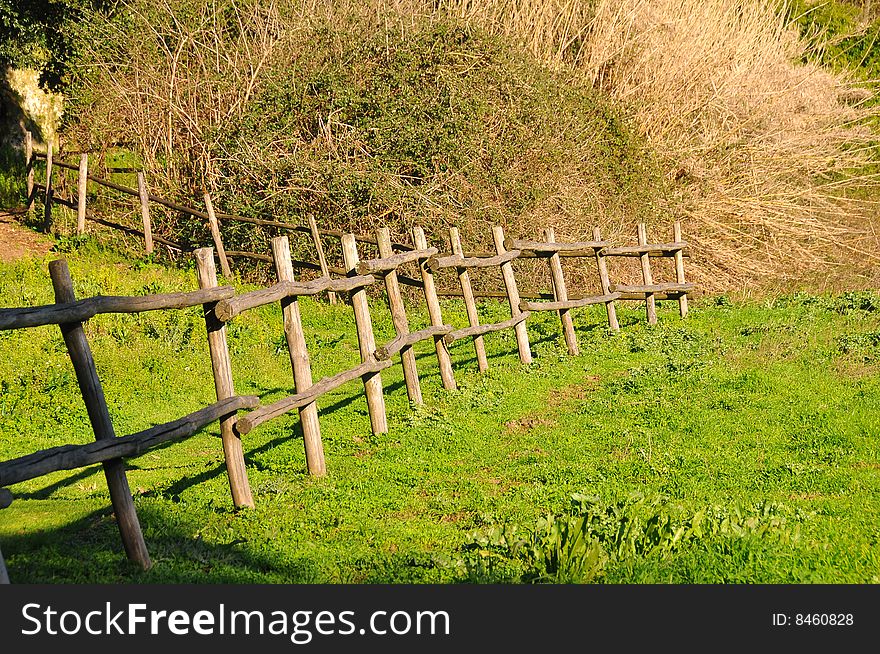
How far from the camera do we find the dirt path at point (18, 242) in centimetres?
1880

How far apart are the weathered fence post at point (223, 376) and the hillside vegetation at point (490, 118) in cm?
1071

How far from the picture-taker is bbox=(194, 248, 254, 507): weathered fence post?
22.1ft

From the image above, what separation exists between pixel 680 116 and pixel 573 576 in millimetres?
17911

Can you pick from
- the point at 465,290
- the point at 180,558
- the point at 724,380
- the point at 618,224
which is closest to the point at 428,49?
the point at 618,224

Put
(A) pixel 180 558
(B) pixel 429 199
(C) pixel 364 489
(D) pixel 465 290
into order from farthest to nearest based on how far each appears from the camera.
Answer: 1. (B) pixel 429 199
2. (D) pixel 465 290
3. (C) pixel 364 489
4. (A) pixel 180 558

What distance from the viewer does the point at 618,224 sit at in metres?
19.9

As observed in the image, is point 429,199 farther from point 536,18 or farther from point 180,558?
point 180,558

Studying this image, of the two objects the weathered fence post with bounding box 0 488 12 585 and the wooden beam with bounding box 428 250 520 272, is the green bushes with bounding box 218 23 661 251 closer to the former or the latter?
the wooden beam with bounding box 428 250 520 272

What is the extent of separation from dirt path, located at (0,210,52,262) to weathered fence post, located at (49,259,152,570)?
45.0ft

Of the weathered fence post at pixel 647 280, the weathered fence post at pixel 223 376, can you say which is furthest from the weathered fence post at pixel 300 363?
the weathered fence post at pixel 647 280

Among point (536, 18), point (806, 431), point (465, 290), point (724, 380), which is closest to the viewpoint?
point (806, 431)

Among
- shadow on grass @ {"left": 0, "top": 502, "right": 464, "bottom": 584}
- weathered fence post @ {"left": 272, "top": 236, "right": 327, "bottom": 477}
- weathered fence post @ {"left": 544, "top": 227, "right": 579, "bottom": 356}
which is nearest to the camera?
shadow on grass @ {"left": 0, "top": 502, "right": 464, "bottom": 584}

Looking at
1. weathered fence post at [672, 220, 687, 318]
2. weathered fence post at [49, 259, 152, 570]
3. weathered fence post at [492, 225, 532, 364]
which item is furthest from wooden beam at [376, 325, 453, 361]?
weathered fence post at [672, 220, 687, 318]

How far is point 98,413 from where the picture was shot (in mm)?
5633
